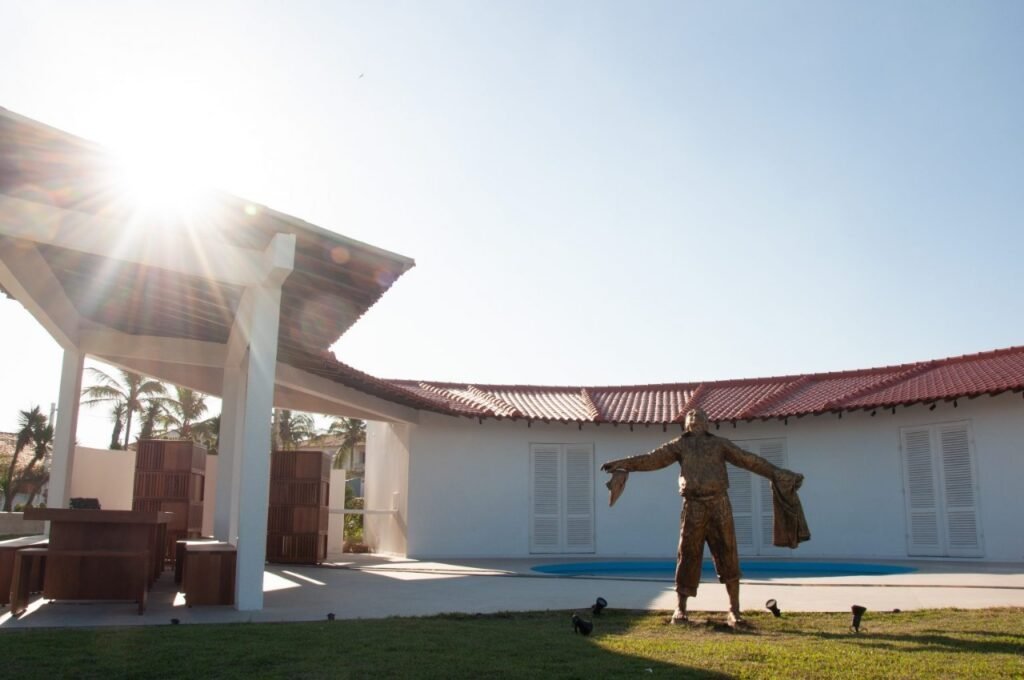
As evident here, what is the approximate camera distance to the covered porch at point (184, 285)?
767 cm

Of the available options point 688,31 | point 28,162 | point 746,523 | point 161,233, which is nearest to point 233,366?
point 161,233

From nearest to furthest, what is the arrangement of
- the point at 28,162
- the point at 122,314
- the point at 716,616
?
the point at 28,162 → the point at 716,616 → the point at 122,314

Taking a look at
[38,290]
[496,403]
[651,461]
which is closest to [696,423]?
[651,461]

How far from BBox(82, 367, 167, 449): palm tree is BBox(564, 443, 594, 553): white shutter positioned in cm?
2079

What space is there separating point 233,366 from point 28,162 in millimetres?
6447

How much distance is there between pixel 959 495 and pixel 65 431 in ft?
48.1

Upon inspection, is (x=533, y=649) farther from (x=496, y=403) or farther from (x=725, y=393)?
(x=725, y=393)

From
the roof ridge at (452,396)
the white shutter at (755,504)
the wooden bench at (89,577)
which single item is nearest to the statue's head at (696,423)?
the wooden bench at (89,577)

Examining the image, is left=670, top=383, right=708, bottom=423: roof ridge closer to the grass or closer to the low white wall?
the grass

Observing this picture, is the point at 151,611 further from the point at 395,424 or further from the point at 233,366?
the point at 395,424

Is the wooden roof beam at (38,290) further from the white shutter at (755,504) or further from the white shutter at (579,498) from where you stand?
the white shutter at (755,504)

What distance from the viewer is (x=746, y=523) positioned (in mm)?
18438

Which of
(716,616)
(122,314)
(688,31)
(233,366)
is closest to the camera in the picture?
(716,616)

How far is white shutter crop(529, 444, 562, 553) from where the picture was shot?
18.7 meters
